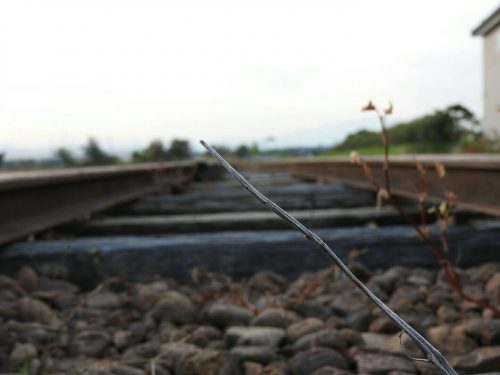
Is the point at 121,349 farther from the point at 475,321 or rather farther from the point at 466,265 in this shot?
the point at 466,265

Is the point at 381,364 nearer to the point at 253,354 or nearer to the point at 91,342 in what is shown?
the point at 253,354

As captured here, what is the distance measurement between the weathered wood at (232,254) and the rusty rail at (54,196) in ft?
1.24

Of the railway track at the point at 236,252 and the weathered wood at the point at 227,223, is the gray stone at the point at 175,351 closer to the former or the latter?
the railway track at the point at 236,252

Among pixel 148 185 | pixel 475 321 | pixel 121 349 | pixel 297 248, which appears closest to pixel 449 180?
pixel 297 248

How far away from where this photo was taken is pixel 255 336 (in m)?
2.09

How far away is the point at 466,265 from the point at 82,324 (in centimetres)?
197

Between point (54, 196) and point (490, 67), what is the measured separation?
26.3m

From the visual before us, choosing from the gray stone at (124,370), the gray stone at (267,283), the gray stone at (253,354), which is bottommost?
the gray stone at (253,354)

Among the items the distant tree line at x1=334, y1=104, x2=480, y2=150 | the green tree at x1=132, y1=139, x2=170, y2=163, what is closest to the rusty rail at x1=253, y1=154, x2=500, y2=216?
the green tree at x1=132, y1=139, x2=170, y2=163

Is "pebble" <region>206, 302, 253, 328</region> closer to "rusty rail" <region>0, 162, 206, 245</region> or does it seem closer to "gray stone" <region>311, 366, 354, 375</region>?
"gray stone" <region>311, 366, 354, 375</region>

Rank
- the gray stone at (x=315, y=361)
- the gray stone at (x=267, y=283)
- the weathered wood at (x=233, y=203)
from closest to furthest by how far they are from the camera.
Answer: the gray stone at (x=315, y=361) < the gray stone at (x=267, y=283) < the weathered wood at (x=233, y=203)

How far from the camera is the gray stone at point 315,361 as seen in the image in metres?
1.83

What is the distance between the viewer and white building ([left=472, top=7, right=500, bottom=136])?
24697 millimetres

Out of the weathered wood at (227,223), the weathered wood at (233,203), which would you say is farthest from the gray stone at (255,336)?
the weathered wood at (233,203)
